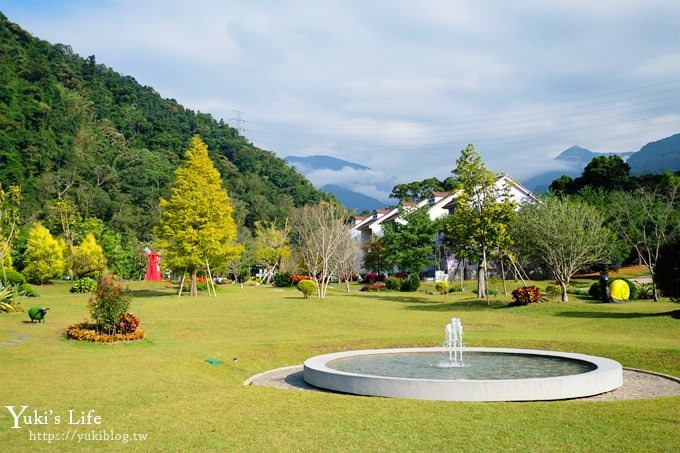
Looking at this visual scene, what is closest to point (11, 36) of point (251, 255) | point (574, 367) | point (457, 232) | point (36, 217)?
point (36, 217)

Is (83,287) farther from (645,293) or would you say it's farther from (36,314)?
(645,293)

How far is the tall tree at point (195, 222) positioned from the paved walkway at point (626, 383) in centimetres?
2689

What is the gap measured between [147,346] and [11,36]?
99.2 m

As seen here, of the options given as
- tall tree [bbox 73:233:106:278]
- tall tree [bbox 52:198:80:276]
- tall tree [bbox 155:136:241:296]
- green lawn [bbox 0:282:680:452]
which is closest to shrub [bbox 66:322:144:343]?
green lawn [bbox 0:282:680:452]

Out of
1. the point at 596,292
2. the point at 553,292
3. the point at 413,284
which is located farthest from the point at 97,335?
the point at 413,284

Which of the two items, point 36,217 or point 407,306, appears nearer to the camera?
point 407,306

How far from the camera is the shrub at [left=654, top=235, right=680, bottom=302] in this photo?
26000mm

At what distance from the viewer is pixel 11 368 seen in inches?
559

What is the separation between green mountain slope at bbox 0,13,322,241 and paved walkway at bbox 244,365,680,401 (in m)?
58.7

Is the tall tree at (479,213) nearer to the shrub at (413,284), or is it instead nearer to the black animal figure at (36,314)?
the shrub at (413,284)

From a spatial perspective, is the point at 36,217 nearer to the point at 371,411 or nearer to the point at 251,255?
the point at 251,255

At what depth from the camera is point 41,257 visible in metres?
51.0

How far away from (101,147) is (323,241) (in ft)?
192

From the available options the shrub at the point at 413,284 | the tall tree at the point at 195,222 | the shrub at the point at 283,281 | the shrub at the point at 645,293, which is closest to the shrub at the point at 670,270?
the shrub at the point at 645,293
